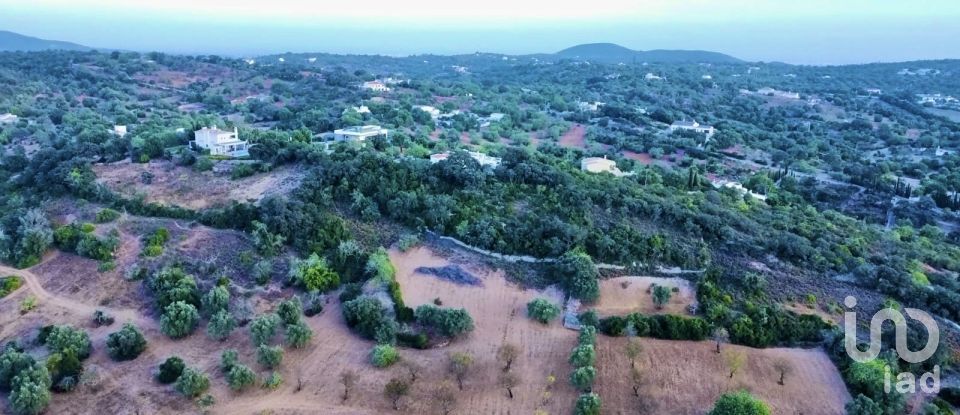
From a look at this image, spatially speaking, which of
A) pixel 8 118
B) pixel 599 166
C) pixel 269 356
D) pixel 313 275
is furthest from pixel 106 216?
pixel 8 118

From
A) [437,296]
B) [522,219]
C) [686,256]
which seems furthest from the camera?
[522,219]

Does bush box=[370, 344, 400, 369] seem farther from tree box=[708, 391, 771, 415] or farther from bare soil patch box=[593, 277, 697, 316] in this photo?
tree box=[708, 391, 771, 415]

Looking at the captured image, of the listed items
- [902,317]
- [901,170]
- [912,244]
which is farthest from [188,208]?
[901,170]

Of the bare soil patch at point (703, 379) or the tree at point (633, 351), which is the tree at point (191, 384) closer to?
the bare soil patch at point (703, 379)

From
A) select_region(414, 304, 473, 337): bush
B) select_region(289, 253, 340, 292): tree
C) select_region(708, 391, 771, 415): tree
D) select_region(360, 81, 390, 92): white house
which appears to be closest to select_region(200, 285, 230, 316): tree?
select_region(289, 253, 340, 292): tree

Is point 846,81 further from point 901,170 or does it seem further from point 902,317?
point 902,317
